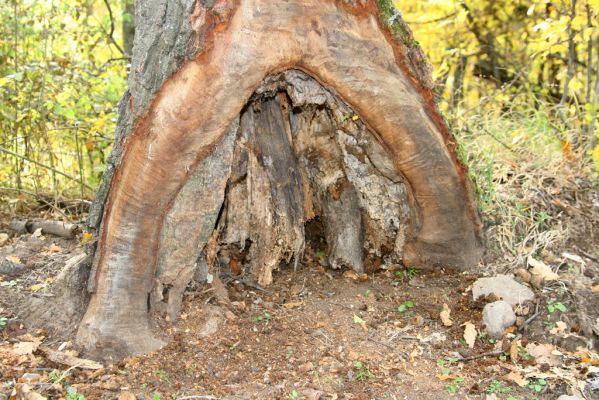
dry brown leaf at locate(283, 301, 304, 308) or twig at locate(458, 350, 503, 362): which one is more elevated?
dry brown leaf at locate(283, 301, 304, 308)

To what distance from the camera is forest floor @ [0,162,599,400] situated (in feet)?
7.89

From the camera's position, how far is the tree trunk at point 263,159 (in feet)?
7.52

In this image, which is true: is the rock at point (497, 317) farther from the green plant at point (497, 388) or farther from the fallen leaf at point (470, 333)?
the green plant at point (497, 388)

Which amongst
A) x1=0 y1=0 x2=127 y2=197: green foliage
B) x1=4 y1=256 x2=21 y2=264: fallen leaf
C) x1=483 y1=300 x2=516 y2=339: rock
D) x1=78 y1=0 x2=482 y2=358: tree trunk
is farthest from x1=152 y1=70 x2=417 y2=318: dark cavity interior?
x1=0 y1=0 x2=127 y2=197: green foliage

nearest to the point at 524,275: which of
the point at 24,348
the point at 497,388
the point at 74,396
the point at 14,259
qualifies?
the point at 497,388

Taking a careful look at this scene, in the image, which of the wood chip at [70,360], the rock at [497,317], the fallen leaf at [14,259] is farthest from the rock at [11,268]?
the rock at [497,317]

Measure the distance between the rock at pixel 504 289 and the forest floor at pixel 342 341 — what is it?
0.05 meters

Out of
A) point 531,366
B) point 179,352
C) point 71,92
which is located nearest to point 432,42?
point 71,92

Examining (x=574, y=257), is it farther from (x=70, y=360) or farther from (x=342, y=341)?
(x=70, y=360)

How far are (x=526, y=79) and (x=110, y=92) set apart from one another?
4.75m

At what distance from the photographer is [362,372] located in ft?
8.23

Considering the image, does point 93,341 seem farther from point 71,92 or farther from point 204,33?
point 71,92

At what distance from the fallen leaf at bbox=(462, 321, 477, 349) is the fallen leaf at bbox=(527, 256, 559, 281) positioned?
625mm

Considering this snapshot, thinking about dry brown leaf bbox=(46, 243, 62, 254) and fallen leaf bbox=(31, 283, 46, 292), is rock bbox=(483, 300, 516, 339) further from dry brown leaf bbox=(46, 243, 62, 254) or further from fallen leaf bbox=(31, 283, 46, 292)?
dry brown leaf bbox=(46, 243, 62, 254)
